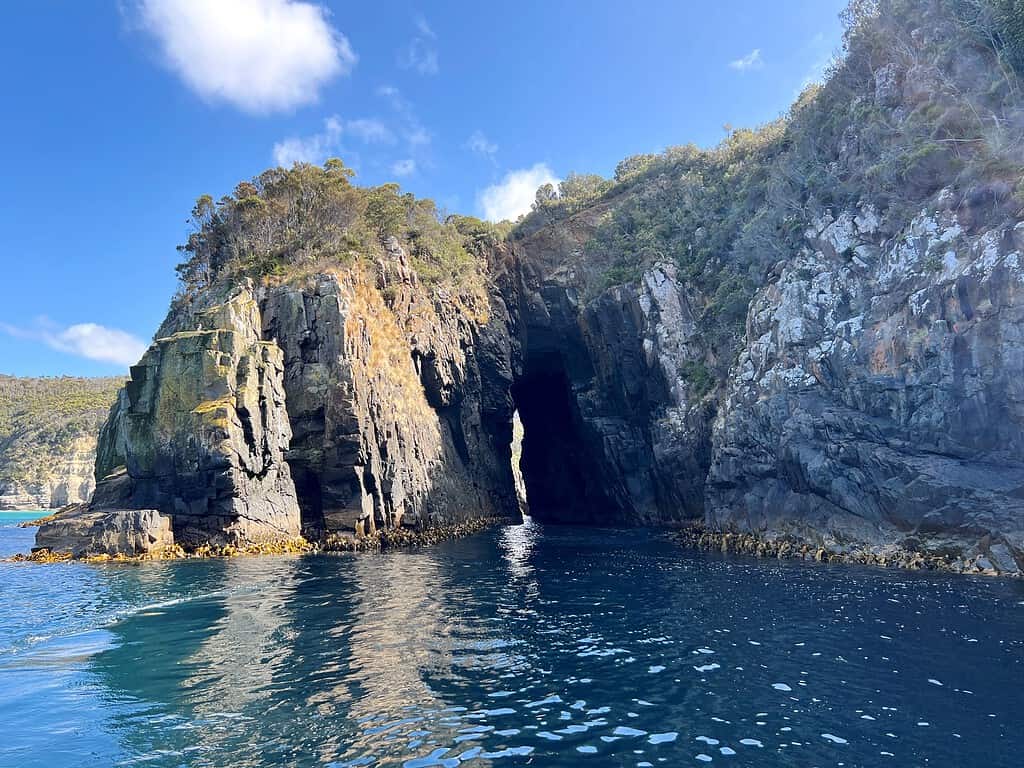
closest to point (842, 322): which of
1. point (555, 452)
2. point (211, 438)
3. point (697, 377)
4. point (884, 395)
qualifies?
point (884, 395)

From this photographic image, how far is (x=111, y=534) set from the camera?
35.1 m

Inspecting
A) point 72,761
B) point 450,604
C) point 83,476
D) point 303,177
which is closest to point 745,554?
point 450,604

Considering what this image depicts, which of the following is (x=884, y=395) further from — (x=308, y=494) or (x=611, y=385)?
A: (x=308, y=494)

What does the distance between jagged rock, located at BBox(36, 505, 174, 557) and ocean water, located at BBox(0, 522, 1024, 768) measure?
840 centimetres

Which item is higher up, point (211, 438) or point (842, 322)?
point (842, 322)

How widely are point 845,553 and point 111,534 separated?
125 ft

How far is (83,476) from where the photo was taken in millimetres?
125062

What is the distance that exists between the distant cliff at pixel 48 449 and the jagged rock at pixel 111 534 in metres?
105

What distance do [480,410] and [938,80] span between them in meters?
45.1

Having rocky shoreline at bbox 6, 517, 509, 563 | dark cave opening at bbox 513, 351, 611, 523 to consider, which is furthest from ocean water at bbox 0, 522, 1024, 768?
dark cave opening at bbox 513, 351, 611, 523

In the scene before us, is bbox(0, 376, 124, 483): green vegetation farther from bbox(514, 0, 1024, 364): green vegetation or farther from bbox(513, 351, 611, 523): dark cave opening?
bbox(514, 0, 1024, 364): green vegetation

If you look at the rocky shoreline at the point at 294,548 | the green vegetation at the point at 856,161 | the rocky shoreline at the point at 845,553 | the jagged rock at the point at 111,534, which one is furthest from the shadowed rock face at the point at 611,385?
the jagged rock at the point at 111,534

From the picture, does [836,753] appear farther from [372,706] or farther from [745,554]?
[745,554]

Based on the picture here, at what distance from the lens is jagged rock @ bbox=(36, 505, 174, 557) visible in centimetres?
3481
